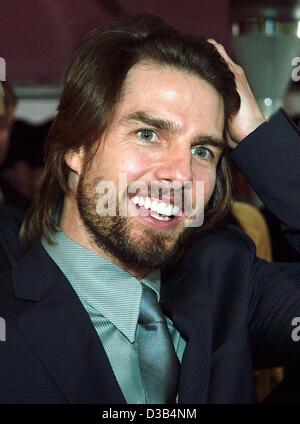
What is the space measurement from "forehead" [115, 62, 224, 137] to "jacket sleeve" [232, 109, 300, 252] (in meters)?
0.09

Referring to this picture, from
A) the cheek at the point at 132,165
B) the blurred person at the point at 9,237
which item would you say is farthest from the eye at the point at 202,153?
the blurred person at the point at 9,237

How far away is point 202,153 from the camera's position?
1.22 m

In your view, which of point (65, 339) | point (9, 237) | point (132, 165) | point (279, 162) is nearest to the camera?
point (65, 339)

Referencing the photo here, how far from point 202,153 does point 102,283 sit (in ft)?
1.04

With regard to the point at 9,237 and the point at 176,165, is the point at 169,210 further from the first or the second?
the point at 9,237

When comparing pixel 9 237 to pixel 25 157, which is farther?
pixel 25 157

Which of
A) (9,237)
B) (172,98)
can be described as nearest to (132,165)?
(172,98)

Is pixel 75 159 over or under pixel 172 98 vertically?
under

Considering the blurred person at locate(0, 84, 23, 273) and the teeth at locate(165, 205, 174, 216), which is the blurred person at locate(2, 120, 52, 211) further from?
the teeth at locate(165, 205, 174, 216)

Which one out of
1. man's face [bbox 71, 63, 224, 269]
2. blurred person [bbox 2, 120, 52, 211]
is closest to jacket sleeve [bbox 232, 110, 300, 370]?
man's face [bbox 71, 63, 224, 269]

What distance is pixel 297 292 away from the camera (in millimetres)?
1255

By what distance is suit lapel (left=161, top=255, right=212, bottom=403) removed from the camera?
1.10m
